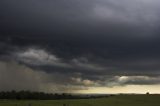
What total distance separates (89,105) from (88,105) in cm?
43

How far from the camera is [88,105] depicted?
128 meters

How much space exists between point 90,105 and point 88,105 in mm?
855

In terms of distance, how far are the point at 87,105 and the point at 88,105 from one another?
0.57m

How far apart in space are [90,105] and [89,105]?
0.43m

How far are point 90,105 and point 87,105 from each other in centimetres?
124

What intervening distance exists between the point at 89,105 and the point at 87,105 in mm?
868

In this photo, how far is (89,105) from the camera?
128 meters

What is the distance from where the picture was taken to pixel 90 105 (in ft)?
421

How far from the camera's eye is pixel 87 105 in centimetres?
Result: 12812
